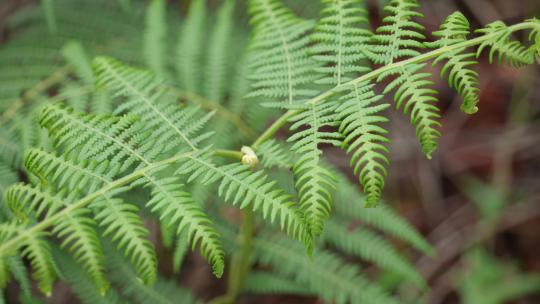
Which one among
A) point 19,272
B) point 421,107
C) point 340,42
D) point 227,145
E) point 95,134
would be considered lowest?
point 19,272

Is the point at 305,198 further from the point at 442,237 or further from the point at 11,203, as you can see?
the point at 442,237

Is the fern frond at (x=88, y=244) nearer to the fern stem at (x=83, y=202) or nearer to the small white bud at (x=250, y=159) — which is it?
the fern stem at (x=83, y=202)

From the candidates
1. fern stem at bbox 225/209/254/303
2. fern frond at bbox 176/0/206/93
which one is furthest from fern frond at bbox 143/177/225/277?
fern frond at bbox 176/0/206/93

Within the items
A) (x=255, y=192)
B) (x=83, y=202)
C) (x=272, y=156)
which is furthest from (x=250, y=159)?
(x=83, y=202)

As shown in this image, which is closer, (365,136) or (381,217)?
(365,136)

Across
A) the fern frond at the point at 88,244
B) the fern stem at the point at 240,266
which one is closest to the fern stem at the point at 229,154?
the fern frond at the point at 88,244

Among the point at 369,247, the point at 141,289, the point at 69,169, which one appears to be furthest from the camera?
the point at 369,247

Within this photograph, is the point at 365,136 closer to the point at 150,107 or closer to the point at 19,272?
the point at 150,107
